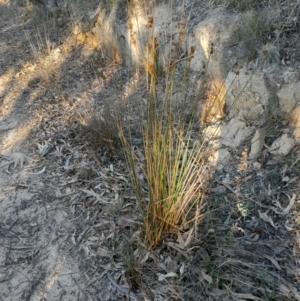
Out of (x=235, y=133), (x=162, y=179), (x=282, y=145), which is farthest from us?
(x=235, y=133)

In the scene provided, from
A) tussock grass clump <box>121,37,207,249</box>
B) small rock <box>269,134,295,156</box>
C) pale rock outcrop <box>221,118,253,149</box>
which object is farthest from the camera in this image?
pale rock outcrop <box>221,118,253,149</box>

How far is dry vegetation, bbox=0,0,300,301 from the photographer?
77.5 inches

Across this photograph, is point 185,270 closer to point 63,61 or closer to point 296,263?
point 296,263

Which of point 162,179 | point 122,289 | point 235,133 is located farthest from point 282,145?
point 122,289

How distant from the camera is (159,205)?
2.03 metres

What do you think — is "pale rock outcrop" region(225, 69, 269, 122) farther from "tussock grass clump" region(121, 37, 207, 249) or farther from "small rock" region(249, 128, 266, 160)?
"tussock grass clump" region(121, 37, 207, 249)

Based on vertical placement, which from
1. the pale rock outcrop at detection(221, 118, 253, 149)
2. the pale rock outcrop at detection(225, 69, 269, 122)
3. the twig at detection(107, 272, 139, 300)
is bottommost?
the twig at detection(107, 272, 139, 300)

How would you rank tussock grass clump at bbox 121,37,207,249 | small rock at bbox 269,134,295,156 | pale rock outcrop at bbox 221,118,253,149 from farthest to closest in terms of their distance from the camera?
pale rock outcrop at bbox 221,118,253,149, small rock at bbox 269,134,295,156, tussock grass clump at bbox 121,37,207,249

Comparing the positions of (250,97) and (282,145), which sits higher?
(250,97)

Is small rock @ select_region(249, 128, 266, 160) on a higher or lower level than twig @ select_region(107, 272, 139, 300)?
higher

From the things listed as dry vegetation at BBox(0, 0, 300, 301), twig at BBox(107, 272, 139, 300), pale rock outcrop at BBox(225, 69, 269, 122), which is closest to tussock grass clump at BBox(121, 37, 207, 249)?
dry vegetation at BBox(0, 0, 300, 301)

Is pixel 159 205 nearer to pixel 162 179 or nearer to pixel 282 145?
pixel 162 179

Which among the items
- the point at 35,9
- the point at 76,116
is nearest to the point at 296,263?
the point at 76,116

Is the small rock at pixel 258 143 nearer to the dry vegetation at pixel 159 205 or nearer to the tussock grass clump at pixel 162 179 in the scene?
the dry vegetation at pixel 159 205
